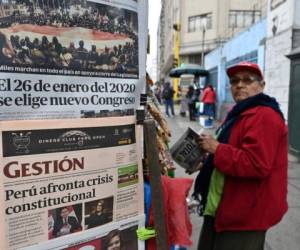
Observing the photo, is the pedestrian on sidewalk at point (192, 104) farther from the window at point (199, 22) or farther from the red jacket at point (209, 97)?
the window at point (199, 22)

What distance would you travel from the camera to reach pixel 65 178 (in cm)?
143

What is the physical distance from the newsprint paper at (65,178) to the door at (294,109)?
723 cm

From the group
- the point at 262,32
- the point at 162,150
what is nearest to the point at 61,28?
the point at 162,150

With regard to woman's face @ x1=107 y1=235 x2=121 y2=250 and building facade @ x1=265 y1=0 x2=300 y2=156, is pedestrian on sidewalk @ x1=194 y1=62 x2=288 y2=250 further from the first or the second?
building facade @ x1=265 y1=0 x2=300 y2=156

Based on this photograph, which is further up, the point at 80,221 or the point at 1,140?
the point at 1,140

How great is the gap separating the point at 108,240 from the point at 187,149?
2.57ft

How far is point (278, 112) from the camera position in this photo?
218cm

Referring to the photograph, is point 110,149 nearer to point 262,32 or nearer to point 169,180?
point 169,180

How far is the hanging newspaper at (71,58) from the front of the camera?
→ 4.33ft

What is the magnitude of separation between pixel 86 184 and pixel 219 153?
2.87 ft

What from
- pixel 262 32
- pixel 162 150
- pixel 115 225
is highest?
pixel 262 32

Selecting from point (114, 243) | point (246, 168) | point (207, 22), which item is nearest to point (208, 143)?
point (246, 168)

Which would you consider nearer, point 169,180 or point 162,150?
point 169,180

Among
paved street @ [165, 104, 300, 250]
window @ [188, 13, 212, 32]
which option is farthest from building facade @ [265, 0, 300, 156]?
window @ [188, 13, 212, 32]
